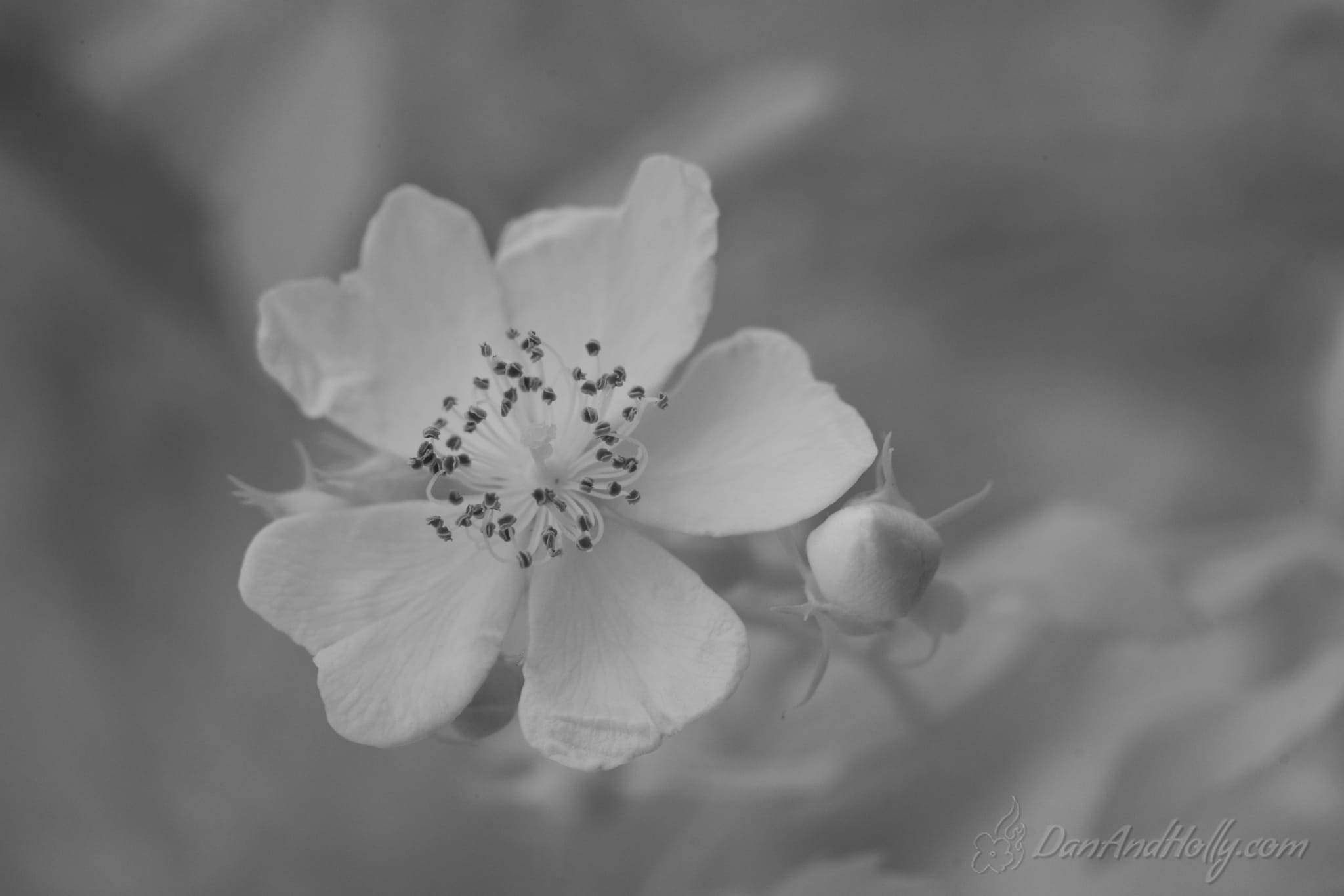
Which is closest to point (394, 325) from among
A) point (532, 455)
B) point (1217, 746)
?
point (532, 455)

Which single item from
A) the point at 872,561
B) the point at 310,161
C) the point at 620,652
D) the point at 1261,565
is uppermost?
the point at 310,161

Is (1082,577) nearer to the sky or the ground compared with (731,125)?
nearer to the ground

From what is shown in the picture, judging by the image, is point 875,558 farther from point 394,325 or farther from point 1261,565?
point 1261,565

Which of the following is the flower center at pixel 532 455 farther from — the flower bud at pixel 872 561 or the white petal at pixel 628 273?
the flower bud at pixel 872 561

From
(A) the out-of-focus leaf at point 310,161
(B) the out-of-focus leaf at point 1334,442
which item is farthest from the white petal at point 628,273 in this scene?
(B) the out-of-focus leaf at point 1334,442

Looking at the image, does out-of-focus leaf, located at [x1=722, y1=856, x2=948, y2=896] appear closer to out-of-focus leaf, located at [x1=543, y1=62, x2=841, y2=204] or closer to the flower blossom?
the flower blossom
